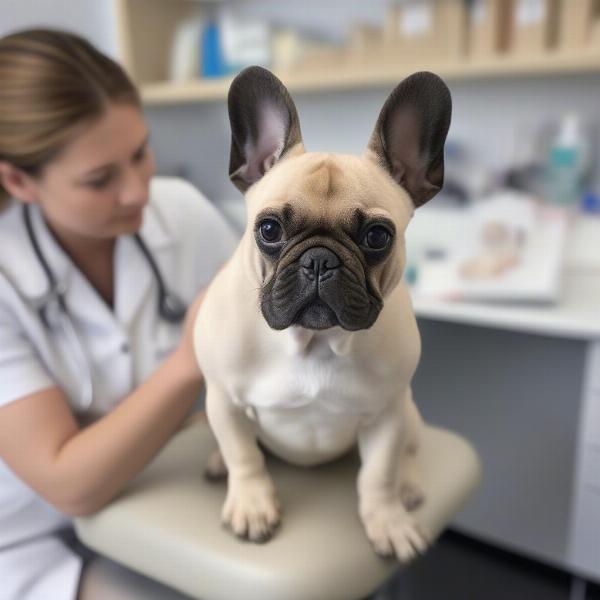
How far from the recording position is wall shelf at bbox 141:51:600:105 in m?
1.18

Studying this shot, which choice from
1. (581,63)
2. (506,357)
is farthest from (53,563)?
(581,63)

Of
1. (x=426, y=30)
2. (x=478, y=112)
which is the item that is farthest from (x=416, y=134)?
(x=478, y=112)

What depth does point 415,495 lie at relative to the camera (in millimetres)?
652

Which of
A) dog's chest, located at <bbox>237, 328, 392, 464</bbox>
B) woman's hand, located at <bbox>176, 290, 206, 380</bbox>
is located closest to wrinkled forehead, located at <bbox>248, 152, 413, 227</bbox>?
dog's chest, located at <bbox>237, 328, 392, 464</bbox>

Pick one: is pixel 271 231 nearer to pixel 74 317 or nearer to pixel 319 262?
A: pixel 319 262

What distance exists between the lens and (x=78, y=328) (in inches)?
32.8

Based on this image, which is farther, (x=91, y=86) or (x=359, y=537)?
(x=91, y=86)

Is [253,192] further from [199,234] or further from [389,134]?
[199,234]

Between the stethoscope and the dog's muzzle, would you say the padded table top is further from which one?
the dog's muzzle

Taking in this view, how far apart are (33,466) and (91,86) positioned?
432 millimetres

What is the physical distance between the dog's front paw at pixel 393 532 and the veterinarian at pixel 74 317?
0.75 feet

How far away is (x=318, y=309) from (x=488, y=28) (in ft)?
3.37

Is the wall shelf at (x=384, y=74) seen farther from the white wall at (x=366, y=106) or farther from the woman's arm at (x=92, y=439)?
the woman's arm at (x=92, y=439)

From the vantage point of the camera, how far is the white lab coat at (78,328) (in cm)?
73
